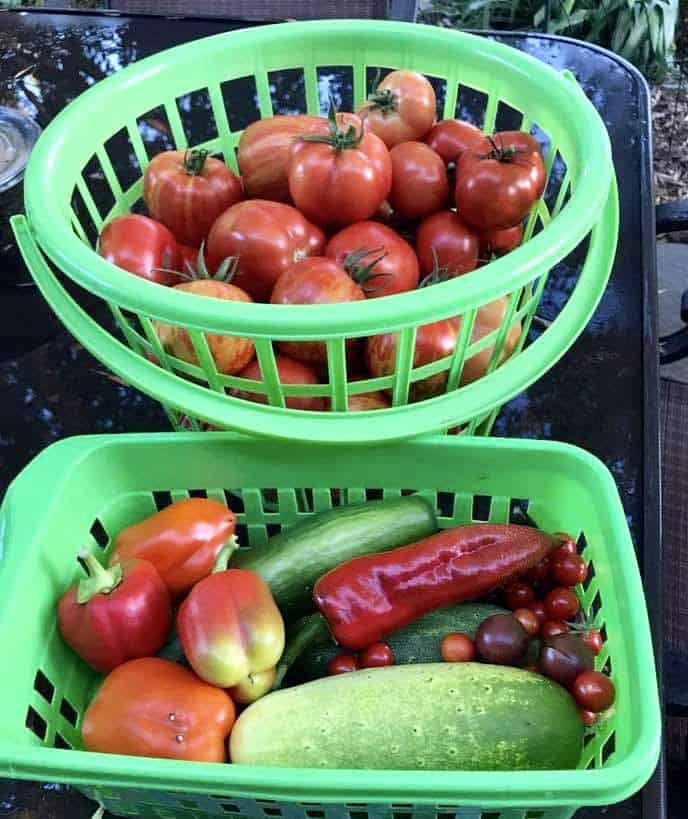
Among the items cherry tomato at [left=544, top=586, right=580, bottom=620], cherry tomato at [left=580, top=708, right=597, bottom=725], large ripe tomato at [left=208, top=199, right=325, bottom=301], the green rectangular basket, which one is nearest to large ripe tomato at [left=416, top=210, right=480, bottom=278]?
large ripe tomato at [left=208, top=199, right=325, bottom=301]

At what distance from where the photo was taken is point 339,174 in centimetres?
85

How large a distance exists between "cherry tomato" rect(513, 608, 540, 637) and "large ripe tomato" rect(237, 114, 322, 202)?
1.66 feet

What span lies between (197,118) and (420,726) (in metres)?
0.93

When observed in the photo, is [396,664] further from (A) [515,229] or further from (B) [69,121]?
(B) [69,121]

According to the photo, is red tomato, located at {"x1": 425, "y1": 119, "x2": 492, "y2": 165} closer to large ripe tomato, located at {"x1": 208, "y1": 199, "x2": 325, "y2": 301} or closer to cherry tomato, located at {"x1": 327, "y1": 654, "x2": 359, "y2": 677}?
large ripe tomato, located at {"x1": 208, "y1": 199, "x2": 325, "y2": 301}

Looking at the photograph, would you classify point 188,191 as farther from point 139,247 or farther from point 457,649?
point 457,649

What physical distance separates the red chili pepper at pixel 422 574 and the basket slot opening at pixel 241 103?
73 centimetres

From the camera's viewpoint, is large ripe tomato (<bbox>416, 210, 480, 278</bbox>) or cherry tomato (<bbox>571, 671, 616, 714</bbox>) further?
large ripe tomato (<bbox>416, 210, 480, 278</bbox>)

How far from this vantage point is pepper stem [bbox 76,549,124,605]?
72 cm

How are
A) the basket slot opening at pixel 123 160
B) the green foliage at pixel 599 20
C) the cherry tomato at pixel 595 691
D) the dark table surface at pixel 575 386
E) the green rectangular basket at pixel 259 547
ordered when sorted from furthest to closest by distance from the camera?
1. the green foliage at pixel 599 20
2. the basket slot opening at pixel 123 160
3. the dark table surface at pixel 575 386
4. the cherry tomato at pixel 595 691
5. the green rectangular basket at pixel 259 547

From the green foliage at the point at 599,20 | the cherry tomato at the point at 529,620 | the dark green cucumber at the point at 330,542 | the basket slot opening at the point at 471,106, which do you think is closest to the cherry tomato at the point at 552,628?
the cherry tomato at the point at 529,620

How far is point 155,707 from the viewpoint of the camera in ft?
2.18

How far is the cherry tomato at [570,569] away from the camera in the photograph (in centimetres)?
76

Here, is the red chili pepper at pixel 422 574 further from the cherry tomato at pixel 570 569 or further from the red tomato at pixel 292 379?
the red tomato at pixel 292 379
